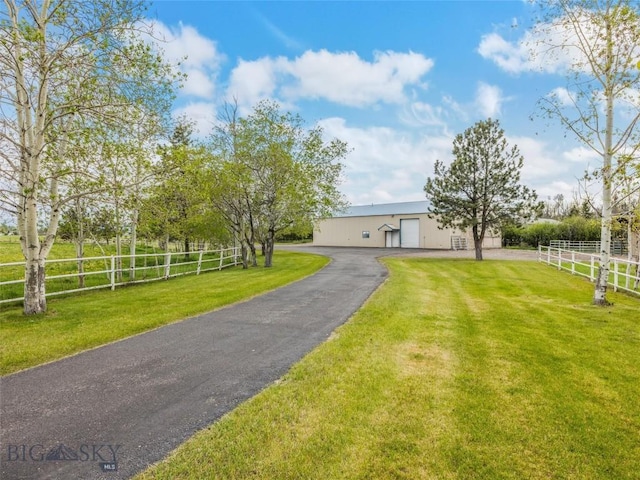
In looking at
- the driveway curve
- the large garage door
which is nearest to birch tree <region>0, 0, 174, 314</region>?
the driveway curve

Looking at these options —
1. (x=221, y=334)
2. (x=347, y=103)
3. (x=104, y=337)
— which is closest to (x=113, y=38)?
(x=104, y=337)

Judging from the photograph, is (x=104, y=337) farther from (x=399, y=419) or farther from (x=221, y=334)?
(x=399, y=419)

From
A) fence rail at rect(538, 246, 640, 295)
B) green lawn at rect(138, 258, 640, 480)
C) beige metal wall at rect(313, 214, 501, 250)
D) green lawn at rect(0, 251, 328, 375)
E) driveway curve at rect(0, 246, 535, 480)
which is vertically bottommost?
driveway curve at rect(0, 246, 535, 480)

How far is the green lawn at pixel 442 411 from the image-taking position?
8.69 ft

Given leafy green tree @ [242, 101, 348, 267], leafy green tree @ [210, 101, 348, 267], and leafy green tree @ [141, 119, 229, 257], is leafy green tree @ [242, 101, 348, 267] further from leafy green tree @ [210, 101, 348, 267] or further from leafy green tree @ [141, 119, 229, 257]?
leafy green tree @ [141, 119, 229, 257]

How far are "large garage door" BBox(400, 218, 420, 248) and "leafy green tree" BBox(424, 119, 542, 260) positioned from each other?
13139mm

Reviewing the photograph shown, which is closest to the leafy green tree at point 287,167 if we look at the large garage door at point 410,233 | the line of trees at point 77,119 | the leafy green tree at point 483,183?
the line of trees at point 77,119

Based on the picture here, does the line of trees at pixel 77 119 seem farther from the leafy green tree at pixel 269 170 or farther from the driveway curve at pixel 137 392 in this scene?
the leafy green tree at pixel 269 170

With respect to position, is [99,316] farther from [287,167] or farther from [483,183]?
[483,183]

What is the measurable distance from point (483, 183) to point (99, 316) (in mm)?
20975

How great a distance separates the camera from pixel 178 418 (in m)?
3.34

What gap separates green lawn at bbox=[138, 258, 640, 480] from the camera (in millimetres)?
2648

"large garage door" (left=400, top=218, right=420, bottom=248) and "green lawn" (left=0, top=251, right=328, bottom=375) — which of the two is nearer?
"green lawn" (left=0, top=251, right=328, bottom=375)

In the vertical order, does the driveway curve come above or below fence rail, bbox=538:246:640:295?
below
